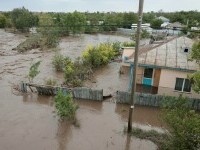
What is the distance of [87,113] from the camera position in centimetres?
1573

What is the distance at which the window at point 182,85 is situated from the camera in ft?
54.8

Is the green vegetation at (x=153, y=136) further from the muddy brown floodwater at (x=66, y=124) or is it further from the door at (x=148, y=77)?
the door at (x=148, y=77)

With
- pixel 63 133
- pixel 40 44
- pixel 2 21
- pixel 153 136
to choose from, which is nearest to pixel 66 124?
pixel 63 133

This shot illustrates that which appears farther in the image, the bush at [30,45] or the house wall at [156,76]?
the bush at [30,45]

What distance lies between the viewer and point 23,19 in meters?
55.2

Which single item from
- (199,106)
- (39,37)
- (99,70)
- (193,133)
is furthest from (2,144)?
(39,37)

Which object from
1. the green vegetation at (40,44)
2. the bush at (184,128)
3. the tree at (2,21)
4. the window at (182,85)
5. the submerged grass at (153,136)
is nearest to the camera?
the bush at (184,128)

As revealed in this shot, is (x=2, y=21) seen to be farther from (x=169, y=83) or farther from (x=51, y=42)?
(x=169, y=83)

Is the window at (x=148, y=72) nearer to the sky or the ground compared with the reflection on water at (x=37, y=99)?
nearer to the sky

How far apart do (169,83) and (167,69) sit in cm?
95

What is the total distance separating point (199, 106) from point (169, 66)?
9.79 feet

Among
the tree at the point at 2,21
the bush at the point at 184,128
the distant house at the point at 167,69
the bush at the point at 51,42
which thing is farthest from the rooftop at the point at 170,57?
the tree at the point at 2,21

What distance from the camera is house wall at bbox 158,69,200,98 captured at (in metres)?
16.6

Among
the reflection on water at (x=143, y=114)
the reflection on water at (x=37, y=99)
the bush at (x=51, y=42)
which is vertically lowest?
the reflection on water at (x=143, y=114)
